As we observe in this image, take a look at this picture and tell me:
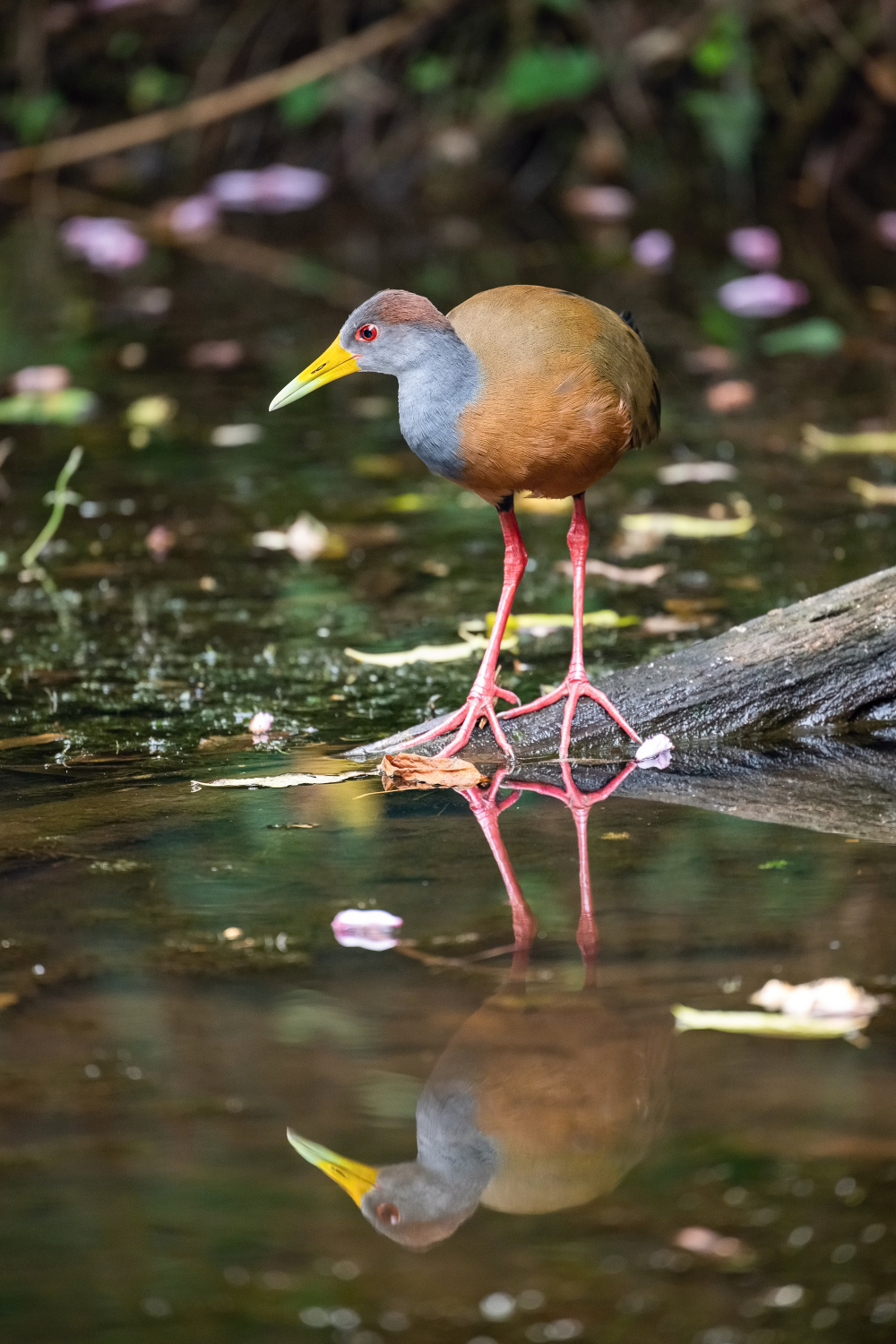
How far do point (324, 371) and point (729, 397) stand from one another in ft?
11.1

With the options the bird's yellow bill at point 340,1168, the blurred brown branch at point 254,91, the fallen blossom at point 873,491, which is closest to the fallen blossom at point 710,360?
the fallen blossom at point 873,491

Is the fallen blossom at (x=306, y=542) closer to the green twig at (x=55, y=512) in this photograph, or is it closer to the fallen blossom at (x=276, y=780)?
the green twig at (x=55, y=512)

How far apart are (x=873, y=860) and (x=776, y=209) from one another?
327 inches

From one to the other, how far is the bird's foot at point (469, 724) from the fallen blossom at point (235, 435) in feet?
10.1

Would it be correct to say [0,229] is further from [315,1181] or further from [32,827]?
[315,1181]

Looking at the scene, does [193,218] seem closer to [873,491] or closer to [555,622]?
[873,491]

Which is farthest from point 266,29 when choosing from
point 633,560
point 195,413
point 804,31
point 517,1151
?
point 517,1151

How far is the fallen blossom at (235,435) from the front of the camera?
6.38m

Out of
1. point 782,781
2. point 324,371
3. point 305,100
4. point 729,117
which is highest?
point 324,371

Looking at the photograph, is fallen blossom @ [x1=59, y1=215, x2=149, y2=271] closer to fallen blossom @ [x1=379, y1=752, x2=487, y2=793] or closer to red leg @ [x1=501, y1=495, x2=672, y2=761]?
red leg @ [x1=501, y1=495, x2=672, y2=761]

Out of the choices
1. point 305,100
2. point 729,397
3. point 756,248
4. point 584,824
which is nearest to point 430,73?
point 305,100

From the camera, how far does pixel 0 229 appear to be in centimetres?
1063

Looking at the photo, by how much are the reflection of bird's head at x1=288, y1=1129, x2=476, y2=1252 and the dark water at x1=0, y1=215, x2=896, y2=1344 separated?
0.07ft

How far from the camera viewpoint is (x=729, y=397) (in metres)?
6.71
